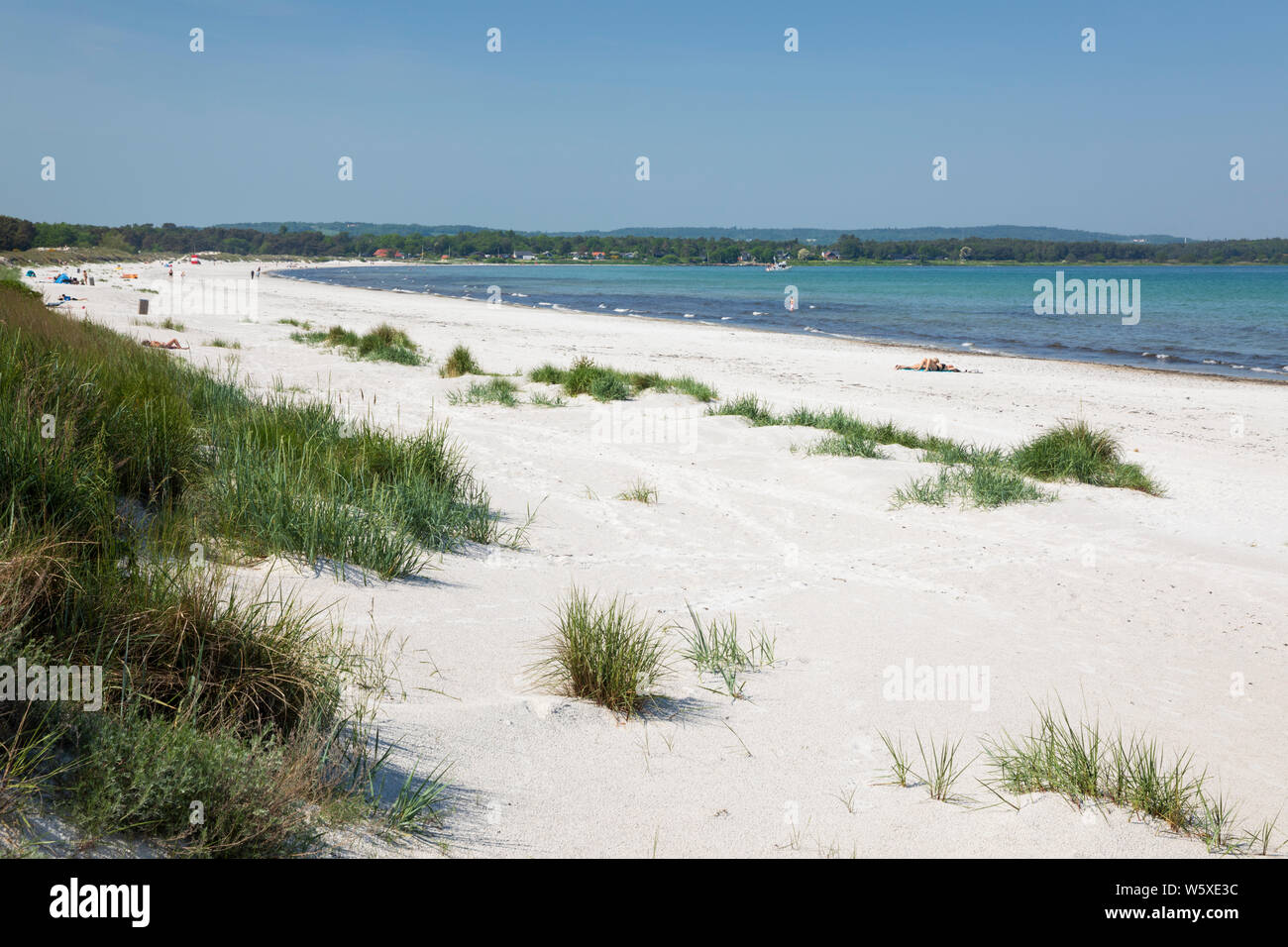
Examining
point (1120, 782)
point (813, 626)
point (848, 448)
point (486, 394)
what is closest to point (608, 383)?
point (486, 394)

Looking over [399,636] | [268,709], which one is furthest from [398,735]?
[399,636]

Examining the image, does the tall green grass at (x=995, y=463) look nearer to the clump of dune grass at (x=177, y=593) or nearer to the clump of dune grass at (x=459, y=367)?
the clump of dune grass at (x=177, y=593)

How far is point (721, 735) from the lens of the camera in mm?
3645

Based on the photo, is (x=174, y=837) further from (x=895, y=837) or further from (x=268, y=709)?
(x=895, y=837)

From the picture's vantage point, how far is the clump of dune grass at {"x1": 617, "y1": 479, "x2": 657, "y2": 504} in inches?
313

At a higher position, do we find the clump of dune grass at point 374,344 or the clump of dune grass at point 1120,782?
the clump of dune grass at point 374,344

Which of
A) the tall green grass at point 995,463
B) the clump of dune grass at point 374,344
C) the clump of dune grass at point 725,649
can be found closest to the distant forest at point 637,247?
the clump of dune grass at point 374,344

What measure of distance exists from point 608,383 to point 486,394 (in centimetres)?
190

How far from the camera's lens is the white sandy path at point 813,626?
117 inches

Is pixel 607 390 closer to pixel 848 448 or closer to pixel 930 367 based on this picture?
pixel 848 448

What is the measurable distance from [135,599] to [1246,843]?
3.77 m

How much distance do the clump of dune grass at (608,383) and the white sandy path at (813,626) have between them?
2.65ft

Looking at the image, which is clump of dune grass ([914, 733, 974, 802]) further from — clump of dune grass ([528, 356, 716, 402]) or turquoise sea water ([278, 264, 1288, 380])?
turquoise sea water ([278, 264, 1288, 380])
